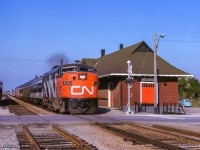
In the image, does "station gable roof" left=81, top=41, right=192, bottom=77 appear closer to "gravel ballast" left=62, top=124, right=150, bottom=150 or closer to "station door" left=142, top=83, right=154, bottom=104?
"station door" left=142, top=83, right=154, bottom=104

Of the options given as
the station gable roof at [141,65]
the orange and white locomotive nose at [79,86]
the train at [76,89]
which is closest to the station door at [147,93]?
the station gable roof at [141,65]

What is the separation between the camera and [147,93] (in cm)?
3378

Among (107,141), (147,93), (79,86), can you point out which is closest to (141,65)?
(147,93)

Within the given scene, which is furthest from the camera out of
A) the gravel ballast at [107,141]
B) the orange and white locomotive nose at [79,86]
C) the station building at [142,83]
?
the station building at [142,83]

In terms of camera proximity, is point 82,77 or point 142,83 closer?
point 82,77

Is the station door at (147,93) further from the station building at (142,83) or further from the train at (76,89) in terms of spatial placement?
the train at (76,89)

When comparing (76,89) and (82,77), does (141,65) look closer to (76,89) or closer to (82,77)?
(82,77)

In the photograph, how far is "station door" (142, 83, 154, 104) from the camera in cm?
3366

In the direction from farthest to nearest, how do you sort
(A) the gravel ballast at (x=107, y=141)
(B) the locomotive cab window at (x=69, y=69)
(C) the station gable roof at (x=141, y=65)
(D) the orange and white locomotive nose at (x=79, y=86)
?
(C) the station gable roof at (x=141, y=65)
(B) the locomotive cab window at (x=69, y=69)
(D) the orange and white locomotive nose at (x=79, y=86)
(A) the gravel ballast at (x=107, y=141)

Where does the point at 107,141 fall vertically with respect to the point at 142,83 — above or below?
below

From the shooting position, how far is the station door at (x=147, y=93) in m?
33.7

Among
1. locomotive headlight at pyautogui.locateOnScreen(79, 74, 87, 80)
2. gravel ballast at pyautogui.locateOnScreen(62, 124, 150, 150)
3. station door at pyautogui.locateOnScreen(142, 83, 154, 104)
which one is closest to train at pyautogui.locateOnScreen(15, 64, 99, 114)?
locomotive headlight at pyautogui.locateOnScreen(79, 74, 87, 80)

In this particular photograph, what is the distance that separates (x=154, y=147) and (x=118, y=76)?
23.5 metres

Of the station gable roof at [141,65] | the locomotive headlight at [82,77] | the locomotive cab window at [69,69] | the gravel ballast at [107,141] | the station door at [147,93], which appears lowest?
the gravel ballast at [107,141]
